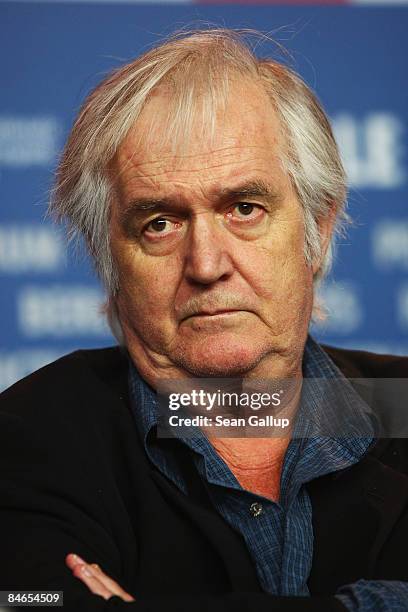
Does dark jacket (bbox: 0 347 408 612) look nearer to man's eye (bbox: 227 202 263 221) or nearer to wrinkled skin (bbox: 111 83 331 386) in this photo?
wrinkled skin (bbox: 111 83 331 386)

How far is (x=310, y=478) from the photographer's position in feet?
5.59

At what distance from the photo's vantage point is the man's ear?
1.94 m

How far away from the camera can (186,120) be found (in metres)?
1.72

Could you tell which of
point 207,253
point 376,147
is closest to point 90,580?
point 207,253

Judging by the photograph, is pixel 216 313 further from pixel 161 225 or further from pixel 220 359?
pixel 161 225

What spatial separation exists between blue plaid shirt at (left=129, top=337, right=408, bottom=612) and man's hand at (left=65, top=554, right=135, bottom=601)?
0.24 meters

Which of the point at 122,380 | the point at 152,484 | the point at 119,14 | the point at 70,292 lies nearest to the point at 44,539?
the point at 152,484

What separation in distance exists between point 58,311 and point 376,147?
41.5 inches

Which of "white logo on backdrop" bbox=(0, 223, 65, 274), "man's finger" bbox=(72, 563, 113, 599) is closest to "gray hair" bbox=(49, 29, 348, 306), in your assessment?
"man's finger" bbox=(72, 563, 113, 599)

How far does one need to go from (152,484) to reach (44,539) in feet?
0.71

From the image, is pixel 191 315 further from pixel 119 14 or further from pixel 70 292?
pixel 119 14
